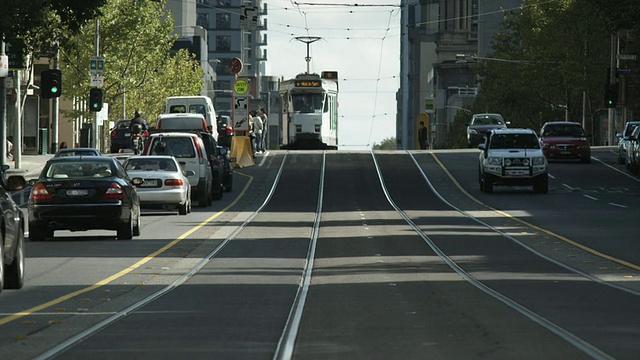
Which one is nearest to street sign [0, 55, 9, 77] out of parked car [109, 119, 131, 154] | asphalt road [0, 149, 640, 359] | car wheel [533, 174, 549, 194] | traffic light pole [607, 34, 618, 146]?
asphalt road [0, 149, 640, 359]

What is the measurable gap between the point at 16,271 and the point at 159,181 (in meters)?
16.8

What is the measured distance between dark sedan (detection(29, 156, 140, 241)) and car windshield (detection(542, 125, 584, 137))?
114 ft

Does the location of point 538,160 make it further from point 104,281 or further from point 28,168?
point 104,281

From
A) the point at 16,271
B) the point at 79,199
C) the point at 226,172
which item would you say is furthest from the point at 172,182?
the point at 16,271

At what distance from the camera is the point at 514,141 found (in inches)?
1842

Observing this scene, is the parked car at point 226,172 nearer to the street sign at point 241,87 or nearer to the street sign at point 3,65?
the street sign at point 3,65

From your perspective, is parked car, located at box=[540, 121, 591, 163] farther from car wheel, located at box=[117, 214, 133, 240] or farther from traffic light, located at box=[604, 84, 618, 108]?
car wheel, located at box=[117, 214, 133, 240]

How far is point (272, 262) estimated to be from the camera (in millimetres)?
21734

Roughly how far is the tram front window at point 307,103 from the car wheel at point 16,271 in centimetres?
5289

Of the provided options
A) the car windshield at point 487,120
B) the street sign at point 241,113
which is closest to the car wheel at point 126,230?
the street sign at point 241,113

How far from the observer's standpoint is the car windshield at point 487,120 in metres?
74.7

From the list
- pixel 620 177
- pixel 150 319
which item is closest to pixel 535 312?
pixel 150 319

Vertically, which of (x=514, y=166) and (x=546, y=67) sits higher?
(x=546, y=67)

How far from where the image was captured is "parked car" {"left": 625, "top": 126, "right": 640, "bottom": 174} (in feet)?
177
